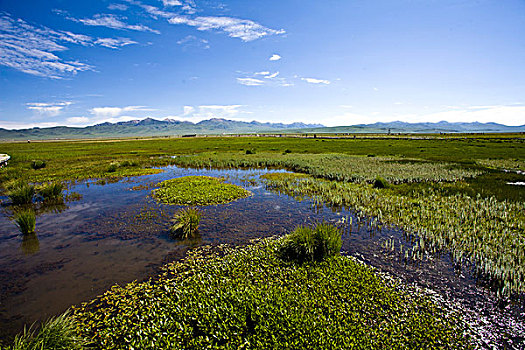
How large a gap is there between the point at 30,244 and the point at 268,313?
12.5 m

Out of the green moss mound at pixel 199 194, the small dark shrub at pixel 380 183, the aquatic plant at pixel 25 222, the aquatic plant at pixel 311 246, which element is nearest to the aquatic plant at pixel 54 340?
the aquatic plant at pixel 311 246

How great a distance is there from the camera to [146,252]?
10289mm

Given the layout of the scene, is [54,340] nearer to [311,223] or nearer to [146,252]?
[146,252]

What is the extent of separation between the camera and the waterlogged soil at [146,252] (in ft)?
22.6

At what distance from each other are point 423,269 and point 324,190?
36.7 feet

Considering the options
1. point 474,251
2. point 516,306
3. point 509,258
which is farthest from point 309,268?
point 509,258

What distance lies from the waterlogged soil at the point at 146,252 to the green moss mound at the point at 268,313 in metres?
0.99

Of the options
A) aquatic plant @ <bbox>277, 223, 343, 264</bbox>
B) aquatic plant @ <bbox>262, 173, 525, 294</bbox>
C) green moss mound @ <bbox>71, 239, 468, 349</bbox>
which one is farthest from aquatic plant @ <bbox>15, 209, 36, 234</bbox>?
aquatic plant @ <bbox>262, 173, 525, 294</bbox>

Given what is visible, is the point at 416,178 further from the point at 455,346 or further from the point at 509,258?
the point at 455,346

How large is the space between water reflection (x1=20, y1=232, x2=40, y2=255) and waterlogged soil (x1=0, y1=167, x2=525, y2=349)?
41 mm

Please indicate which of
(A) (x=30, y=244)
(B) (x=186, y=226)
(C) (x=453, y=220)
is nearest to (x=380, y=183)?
(C) (x=453, y=220)

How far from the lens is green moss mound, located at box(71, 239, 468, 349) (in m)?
5.62

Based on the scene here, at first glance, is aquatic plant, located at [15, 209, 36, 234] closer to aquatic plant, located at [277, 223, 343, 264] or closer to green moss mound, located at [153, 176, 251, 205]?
green moss mound, located at [153, 176, 251, 205]

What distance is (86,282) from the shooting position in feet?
27.3
